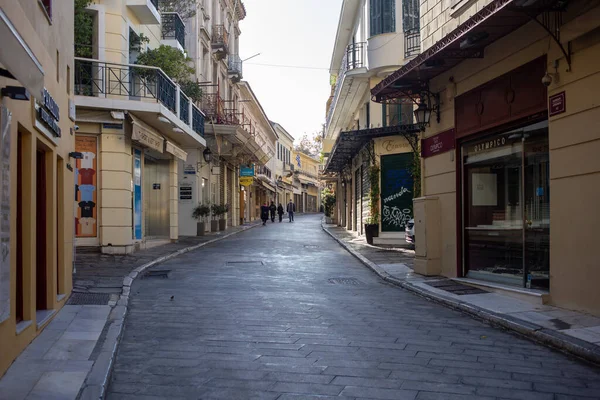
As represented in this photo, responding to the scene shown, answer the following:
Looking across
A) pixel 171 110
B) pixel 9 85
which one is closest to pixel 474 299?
pixel 9 85

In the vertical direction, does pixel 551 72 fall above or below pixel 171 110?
below

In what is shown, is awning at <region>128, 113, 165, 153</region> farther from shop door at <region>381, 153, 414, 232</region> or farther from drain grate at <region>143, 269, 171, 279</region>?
shop door at <region>381, 153, 414, 232</region>

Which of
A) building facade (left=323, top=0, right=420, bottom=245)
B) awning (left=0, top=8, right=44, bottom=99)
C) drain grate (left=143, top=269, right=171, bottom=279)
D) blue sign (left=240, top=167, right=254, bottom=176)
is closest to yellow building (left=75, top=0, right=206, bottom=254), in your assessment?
drain grate (left=143, top=269, right=171, bottom=279)

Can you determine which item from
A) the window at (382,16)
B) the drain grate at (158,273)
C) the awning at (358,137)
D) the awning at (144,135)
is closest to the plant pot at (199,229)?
the awning at (358,137)

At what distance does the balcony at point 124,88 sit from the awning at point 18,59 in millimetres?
11773

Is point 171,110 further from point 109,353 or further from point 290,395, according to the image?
point 290,395

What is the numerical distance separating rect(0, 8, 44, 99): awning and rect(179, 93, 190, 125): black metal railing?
16.4m

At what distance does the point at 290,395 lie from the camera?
4.27 metres

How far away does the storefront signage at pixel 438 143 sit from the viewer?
1133 cm

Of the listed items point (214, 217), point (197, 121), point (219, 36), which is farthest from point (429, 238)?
point (219, 36)

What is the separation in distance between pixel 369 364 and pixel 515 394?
1308 mm

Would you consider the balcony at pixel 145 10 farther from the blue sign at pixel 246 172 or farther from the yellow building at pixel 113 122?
the blue sign at pixel 246 172

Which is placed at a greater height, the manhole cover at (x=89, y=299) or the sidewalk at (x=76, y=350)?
the sidewalk at (x=76, y=350)

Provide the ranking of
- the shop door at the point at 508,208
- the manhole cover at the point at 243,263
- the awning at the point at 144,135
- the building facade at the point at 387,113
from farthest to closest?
the building facade at the point at 387,113
the awning at the point at 144,135
the manhole cover at the point at 243,263
the shop door at the point at 508,208
